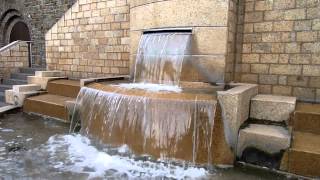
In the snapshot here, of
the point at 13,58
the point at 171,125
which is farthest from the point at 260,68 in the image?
the point at 13,58

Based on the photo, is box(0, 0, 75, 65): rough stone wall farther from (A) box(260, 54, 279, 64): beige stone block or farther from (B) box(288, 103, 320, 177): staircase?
(B) box(288, 103, 320, 177): staircase

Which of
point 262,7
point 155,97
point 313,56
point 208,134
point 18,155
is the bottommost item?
point 18,155

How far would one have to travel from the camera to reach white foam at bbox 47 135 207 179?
131 inches

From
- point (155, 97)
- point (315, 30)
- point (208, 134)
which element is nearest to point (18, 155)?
point (155, 97)

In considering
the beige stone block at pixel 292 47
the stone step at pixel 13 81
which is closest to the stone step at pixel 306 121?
the beige stone block at pixel 292 47

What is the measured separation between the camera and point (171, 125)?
362 centimetres

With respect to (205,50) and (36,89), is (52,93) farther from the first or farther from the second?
(205,50)

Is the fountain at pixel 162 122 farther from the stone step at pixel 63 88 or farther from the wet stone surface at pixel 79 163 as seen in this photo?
the stone step at pixel 63 88

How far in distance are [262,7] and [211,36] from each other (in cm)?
105

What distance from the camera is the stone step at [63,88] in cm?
641

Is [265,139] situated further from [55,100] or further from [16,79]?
[16,79]

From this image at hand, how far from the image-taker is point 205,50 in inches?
186

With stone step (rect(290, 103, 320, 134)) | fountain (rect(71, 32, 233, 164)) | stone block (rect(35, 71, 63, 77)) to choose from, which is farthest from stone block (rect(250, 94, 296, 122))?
stone block (rect(35, 71, 63, 77))

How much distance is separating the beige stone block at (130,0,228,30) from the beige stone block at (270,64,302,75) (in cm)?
114
